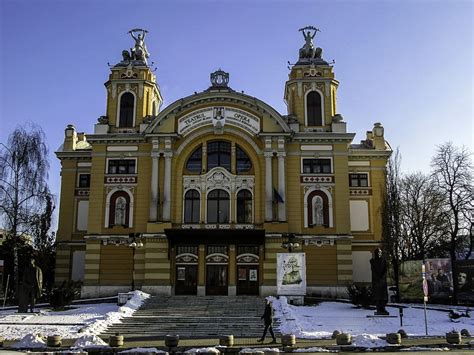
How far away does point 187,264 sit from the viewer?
4200 cm

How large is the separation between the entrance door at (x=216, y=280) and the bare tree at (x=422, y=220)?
14.8 m

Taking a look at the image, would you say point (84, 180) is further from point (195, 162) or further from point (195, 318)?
point (195, 318)

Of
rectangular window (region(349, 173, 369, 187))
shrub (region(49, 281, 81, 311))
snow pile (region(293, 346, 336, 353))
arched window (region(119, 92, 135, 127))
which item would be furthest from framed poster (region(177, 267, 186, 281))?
snow pile (region(293, 346, 336, 353))

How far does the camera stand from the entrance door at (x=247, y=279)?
136 feet

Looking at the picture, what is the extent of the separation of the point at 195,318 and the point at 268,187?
1411 centimetres

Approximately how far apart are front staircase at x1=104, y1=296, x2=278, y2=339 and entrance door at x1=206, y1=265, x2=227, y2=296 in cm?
337

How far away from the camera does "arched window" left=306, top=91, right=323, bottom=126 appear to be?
4559cm

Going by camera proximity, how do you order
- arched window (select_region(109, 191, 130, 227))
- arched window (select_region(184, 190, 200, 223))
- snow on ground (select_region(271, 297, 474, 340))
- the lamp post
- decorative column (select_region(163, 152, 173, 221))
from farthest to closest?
arched window (select_region(109, 191, 130, 227))
arched window (select_region(184, 190, 200, 223))
decorative column (select_region(163, 152, 173, 221))
the lamp post
snow on ground (select_region(271, 297, 474, 340))

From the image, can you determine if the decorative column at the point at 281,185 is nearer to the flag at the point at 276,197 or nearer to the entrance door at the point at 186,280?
the flag at the point at 276,197

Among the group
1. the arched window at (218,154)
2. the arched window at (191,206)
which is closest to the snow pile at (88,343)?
the arched window at (191,206)

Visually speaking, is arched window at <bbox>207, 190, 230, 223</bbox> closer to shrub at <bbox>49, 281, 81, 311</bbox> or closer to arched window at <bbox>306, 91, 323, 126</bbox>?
arched window at <bbox>306, 91, 323, 126</bbox>

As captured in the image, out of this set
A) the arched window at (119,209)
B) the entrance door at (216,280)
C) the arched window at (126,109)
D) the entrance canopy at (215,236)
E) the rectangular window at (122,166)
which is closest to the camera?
the entrance canopy at (215,236)

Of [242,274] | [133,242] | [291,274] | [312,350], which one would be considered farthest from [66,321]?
[242,274]

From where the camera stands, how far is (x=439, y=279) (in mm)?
33781
